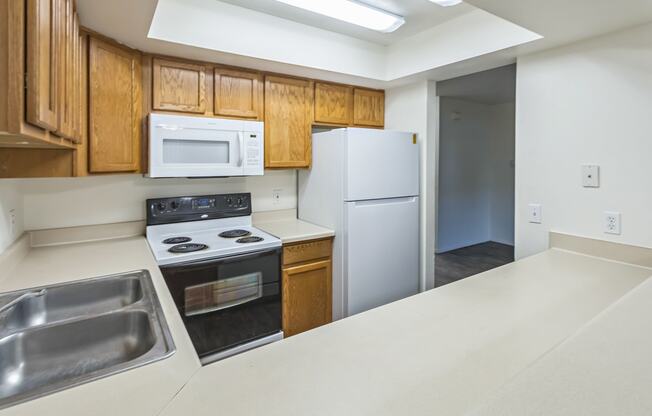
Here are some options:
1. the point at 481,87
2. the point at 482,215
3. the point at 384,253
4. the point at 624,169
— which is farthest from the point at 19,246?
the point at 482,215

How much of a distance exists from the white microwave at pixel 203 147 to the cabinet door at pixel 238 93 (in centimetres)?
11

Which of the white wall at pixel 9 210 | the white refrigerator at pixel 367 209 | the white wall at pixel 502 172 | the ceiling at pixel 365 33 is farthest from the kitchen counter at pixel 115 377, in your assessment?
the white wall at pixel 502 172

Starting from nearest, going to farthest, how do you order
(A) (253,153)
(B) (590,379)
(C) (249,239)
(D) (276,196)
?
1. (B) (590,379)
2. (C) (249,239)
3. (A) (253,153)
4. (D) (276,196)

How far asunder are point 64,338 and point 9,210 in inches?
38.6

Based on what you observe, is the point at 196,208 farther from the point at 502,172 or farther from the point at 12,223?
the point at 502,172

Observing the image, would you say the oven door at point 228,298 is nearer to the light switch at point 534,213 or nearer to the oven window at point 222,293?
the oven window at point 222,293

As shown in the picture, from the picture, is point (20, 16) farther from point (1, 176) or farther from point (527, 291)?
point (527, 291)

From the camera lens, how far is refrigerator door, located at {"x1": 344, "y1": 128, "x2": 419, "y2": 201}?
246 centimetres

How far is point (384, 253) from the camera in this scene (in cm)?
263

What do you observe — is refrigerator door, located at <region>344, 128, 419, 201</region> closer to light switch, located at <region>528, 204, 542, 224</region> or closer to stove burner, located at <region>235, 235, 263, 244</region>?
stove burner, located at <region>235, 235, 263, 244</region>

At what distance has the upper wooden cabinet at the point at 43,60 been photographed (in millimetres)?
705

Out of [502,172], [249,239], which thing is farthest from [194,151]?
[502,172]

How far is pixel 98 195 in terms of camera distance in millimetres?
2203

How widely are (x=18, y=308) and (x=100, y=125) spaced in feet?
3.33
